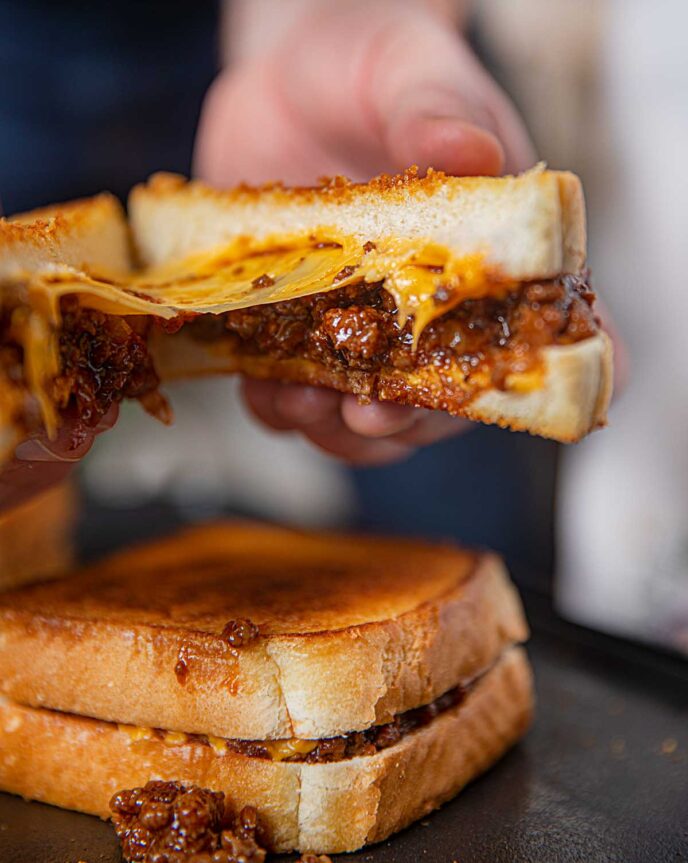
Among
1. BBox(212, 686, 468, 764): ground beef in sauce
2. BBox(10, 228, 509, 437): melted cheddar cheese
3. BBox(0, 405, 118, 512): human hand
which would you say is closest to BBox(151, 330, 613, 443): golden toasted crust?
BBox(10, 228, 509, 437): melted cheddar cheese

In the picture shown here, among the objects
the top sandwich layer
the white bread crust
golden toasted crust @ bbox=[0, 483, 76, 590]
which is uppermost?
the top sandwich layer

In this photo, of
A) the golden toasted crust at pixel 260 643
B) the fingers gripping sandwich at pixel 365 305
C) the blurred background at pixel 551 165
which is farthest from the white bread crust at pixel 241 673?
the blurred background at pixel 551 165

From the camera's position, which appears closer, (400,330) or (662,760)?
(400,330)

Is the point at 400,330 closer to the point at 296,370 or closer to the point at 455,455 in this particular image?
the point at 296,370

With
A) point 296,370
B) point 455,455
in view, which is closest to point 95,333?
point 296,370

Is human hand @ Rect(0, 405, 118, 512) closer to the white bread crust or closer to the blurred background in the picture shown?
the white bread crust
